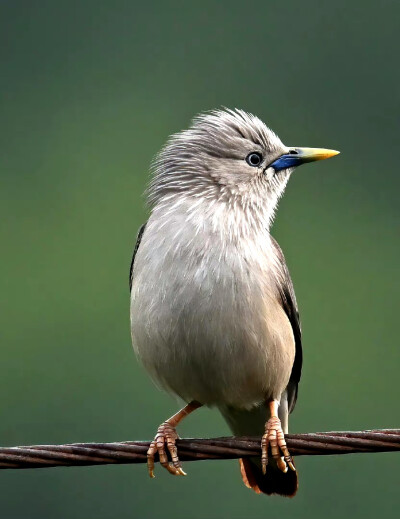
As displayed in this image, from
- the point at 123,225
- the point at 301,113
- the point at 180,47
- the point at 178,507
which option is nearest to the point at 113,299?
the point at 123,225

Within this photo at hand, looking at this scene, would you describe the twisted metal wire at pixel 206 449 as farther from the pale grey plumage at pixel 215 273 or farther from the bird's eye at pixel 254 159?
the bird's eye at pixel 254 159

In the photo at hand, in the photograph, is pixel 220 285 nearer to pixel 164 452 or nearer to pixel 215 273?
pixel 215 273

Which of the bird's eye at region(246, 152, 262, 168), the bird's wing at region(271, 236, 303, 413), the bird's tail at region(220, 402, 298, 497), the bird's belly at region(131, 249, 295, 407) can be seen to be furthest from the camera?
the bird's tail at region(220, 402, 298, 497)

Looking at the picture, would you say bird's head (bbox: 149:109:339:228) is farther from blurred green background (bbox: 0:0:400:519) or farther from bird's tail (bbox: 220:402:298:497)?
blurred green background (bbox: 0:0:400:519)

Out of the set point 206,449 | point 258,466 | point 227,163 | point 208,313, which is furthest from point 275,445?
point 227,163

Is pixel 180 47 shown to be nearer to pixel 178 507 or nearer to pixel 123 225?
pixel 123 225

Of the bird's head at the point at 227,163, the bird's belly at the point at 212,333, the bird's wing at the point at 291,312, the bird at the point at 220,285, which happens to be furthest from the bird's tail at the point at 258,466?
the bird's head at the point at 227,163

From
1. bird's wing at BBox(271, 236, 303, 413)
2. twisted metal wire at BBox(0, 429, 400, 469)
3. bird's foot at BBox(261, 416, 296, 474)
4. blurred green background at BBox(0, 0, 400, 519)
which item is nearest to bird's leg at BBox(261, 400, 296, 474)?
bird's foot at BBox(261, 416, 296, 474)
